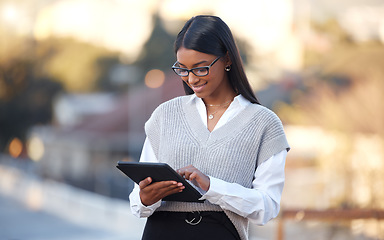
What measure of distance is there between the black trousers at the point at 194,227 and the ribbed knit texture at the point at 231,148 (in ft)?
0.07

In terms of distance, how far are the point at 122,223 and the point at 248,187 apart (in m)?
10.2

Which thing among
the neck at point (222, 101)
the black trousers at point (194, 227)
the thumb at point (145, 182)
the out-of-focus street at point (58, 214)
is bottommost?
the out-of-focus street at point (58, 214)

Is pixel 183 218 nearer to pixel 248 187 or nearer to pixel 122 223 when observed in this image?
pixel 248 187

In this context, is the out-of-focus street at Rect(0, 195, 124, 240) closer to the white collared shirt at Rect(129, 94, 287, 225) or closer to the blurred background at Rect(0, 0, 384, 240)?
the blurred background at Rect(0, 0, 384, 240)

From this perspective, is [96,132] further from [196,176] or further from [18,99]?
[196,176]

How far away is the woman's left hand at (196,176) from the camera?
6.07 ft

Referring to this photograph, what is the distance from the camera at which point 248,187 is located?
6.61 ft

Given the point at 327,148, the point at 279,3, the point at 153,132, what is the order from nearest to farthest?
the point at 153,132
the point at 327,148
the point at 279,3

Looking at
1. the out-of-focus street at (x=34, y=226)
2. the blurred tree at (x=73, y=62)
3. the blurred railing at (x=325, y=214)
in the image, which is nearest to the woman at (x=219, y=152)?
the blurred railing at (x=325, y=214)

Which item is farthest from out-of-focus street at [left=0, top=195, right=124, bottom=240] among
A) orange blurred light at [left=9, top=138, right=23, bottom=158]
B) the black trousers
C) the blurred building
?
orange blurred light at [left=9, top=138, right=23, bottom=158]

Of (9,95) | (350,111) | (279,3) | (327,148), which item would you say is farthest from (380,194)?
(9,95)

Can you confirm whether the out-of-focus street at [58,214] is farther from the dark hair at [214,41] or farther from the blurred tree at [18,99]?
the blurred tree at [18,99]

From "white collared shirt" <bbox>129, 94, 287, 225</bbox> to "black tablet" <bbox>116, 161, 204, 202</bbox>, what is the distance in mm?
52

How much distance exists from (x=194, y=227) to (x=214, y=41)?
59 centimetres
